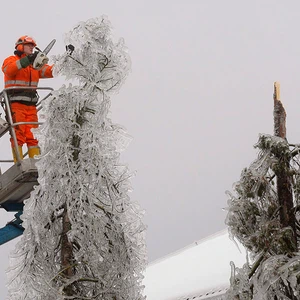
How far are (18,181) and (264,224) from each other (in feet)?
20.5

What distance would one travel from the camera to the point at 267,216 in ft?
17.9

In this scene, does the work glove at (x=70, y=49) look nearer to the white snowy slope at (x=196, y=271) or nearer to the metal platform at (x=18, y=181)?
the metal platform at (x=18, y=181)


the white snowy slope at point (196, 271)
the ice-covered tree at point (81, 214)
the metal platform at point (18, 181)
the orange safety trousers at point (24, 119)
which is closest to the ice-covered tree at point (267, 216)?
the ice-covered tree at point (81, 214)

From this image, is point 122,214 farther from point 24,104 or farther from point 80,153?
point 24,104

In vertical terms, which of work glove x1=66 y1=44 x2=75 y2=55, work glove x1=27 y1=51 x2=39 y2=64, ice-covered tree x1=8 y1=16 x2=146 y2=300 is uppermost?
work glove x1=27 y1=51 x2=39 y2=64

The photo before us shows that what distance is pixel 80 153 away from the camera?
697cm

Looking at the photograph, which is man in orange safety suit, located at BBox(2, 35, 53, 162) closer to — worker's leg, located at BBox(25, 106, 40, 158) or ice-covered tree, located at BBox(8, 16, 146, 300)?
worker's leg, located at BBox(25, 106, 40, 158)

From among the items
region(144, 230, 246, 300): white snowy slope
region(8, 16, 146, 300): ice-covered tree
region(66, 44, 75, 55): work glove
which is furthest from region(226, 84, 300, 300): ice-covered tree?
region(144, 230, 246, 300): white snowy slope

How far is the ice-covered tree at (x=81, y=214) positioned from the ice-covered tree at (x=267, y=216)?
67.6 inches

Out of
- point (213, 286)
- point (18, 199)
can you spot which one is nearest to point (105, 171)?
point (18, 199)

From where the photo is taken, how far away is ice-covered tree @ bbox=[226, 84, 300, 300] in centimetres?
514

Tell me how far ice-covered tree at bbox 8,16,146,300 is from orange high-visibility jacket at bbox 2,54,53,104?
17.2ft

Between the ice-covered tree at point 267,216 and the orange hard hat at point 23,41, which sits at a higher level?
the orange hard hat at point 23,41

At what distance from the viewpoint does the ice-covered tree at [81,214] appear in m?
6.89
